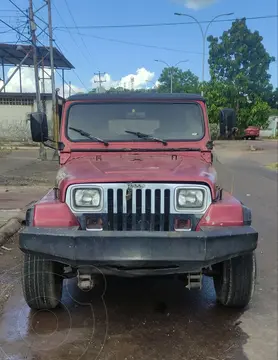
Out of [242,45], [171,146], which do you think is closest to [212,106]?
[242,45]

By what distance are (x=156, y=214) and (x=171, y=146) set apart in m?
1.23

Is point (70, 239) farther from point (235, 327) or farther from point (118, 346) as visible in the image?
point (235, 327)

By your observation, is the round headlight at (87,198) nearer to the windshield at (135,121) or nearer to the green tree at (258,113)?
the windshield at (135,121)

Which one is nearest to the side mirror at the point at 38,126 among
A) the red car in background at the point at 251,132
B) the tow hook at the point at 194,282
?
the tow hook at the point at 194,282

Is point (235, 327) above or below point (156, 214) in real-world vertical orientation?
below

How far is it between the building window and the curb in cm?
2489

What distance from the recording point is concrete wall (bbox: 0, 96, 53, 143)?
1190 inches

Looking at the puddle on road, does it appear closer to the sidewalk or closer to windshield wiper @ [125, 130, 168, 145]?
windshield wiper @ [125, 130, 168, 145]

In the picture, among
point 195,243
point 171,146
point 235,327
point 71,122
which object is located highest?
point 71,122

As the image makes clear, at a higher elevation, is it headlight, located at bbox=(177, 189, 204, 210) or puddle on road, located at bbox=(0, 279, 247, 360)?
headlight, located at bbox=(177, 189, 204, 210)

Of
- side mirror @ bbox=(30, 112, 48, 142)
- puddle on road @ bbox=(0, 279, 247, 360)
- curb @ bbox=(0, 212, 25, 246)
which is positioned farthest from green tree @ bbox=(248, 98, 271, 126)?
puddle on road @ bbox=(0, 279, 247, 360)

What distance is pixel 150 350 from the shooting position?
124 inches

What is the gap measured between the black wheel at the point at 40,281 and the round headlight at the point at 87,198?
24.9 inches

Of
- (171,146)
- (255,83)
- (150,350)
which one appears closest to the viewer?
(150,350)
